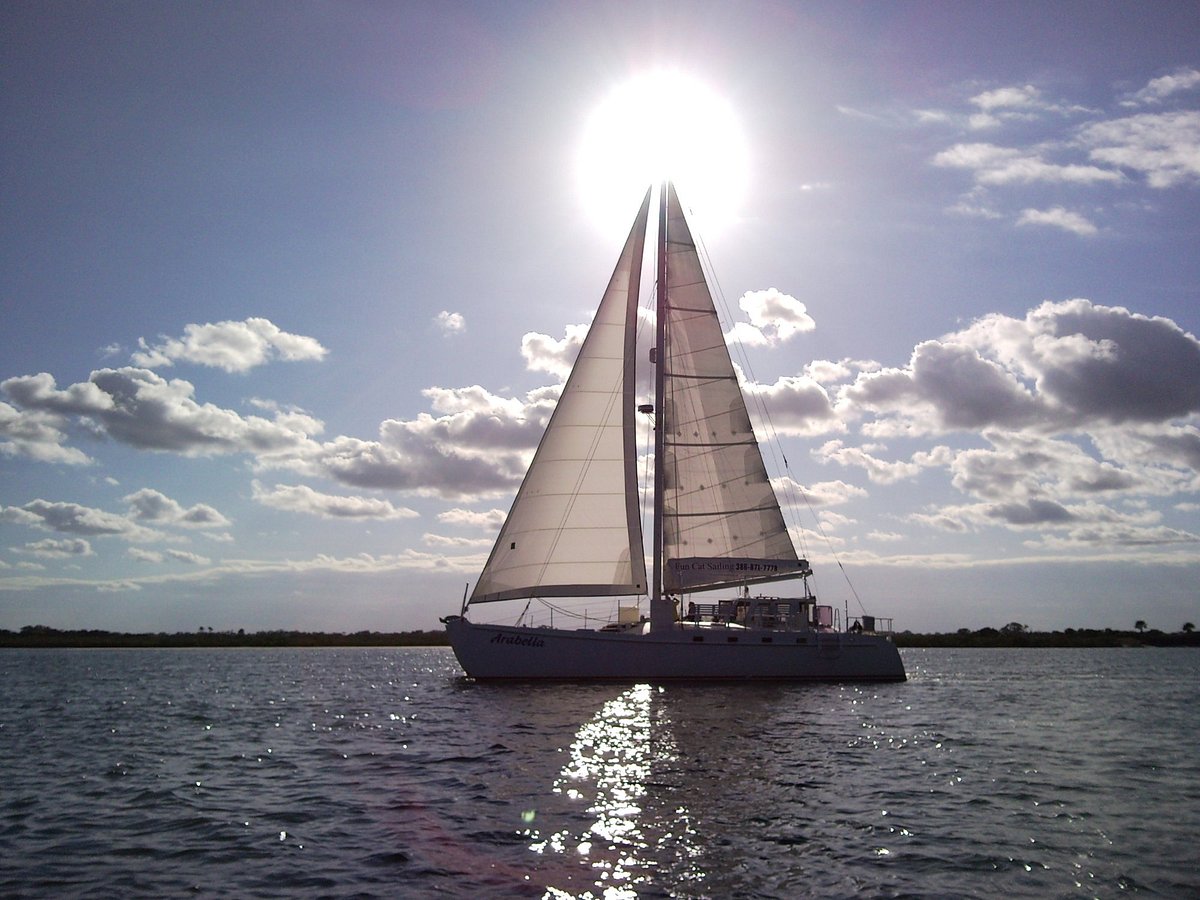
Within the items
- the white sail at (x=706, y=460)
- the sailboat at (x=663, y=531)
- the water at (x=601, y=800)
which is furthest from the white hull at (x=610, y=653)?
the water at (x=601, y=800)

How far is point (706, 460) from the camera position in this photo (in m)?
41.6

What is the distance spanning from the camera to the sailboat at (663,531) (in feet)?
123

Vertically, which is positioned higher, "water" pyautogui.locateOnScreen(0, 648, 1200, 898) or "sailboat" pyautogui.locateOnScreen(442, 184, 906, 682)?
"sailboat" pyautogui.locateOnScreen(442, 184, 906, 682)

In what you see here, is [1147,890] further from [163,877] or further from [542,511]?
[542,511]

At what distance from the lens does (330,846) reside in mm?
13453

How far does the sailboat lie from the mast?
68 mm

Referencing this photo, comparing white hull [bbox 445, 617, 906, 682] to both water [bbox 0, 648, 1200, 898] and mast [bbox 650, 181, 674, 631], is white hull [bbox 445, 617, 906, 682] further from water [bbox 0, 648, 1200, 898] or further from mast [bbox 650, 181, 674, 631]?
water [bbox 0, 648, 1200, 898]

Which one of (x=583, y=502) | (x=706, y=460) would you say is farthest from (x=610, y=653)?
(x=706, y=460)

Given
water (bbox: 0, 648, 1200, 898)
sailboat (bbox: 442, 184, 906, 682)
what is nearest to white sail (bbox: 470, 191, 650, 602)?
sailboat (bbox: 442, 184, 906, 682)

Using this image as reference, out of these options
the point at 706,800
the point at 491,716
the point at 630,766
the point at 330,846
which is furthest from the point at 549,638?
the point at 330,846

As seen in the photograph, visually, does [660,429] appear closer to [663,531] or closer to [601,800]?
[663,531]

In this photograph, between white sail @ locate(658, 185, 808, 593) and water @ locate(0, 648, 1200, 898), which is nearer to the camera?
water @ locate(0, 648, 1200, 898)

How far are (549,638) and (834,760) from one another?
56.7 feet

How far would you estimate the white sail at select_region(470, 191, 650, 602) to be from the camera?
3791cm
